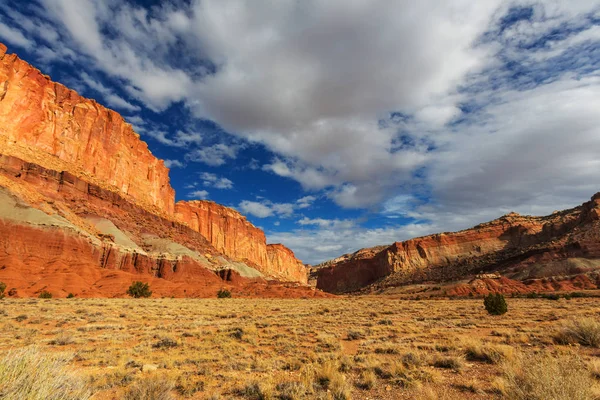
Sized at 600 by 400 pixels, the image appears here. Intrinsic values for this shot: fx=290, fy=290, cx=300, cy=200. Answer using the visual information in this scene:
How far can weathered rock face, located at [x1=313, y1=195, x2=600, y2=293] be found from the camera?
62.0 meters

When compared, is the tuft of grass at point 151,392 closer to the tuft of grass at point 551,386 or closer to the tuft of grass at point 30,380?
the tuft of grass at point 30,380

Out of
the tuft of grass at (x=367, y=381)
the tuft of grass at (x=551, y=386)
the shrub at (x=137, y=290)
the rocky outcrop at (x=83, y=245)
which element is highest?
the rocky outcrop at (x=83, y=245)

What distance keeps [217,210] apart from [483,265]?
Result: 4162 inches

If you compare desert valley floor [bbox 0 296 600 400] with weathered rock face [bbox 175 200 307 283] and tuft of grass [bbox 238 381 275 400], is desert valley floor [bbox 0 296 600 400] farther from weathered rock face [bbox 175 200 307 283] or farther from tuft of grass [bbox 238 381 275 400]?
weathered rock face [bbox 175 200 307 283]

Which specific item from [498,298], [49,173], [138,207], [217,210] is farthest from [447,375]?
[217,210]

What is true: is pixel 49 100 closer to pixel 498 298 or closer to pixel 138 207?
pixel 138 207

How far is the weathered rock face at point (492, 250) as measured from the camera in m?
62.0

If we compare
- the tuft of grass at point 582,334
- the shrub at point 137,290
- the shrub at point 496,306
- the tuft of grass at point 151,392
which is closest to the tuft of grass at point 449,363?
the tuft of grass at point 582,334

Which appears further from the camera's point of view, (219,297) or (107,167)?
(107,167)

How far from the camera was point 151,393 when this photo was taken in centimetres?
565

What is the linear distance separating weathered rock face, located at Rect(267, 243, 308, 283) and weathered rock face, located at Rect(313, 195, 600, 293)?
44.3 m

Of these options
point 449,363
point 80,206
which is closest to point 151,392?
point 449,363

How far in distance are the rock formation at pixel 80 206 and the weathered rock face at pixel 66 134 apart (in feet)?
0.74

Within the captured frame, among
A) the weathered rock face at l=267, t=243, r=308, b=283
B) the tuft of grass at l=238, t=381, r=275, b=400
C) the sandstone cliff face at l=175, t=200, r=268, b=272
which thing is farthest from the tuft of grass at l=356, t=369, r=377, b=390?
the weathered rock face at l=267, t=243, r=308, b=283
